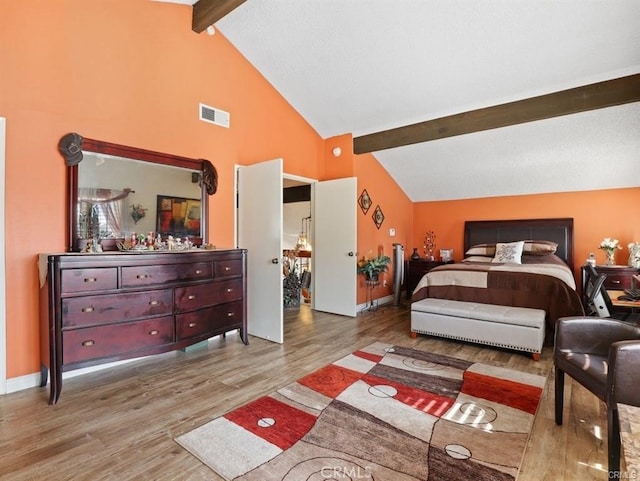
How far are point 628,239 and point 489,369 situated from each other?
3.89 metres

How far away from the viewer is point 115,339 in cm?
258

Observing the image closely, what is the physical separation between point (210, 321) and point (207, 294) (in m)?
0.27

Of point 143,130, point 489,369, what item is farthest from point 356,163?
point 489,369

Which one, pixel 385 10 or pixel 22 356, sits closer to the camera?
pixel 22 356

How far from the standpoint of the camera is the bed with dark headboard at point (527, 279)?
3512mm

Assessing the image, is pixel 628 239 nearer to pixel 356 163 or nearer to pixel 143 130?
pixel 356 163

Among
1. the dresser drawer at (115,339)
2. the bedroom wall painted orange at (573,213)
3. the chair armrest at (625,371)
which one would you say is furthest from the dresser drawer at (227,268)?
the bedroom wall painted orange at (573,213)

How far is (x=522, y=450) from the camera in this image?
180cm

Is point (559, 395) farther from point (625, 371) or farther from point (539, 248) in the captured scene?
point (539, 248)

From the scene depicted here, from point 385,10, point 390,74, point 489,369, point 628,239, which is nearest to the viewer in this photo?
point 489,369

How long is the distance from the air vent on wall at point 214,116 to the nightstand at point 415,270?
4188 millimetres

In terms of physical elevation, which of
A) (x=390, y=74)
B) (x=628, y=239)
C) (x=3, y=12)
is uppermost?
(x=390, y=74)

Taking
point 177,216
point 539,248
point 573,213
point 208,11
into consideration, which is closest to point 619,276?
point 539,248

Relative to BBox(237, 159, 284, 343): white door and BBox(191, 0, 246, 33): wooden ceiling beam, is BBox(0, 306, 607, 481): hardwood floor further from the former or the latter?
BBox(191, 0, 246, 33): wooden ceiling beam
